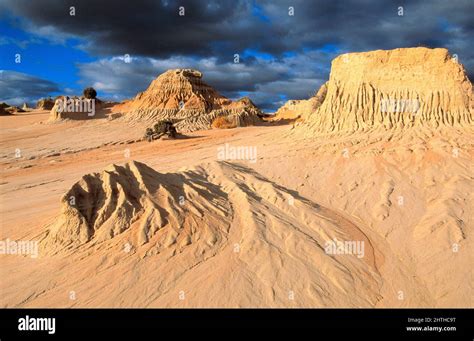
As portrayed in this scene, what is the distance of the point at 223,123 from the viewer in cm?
2762

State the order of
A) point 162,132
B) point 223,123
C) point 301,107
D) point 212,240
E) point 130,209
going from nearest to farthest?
1. point 212,240
2. point 130,209
3. point 162,132
4. point 223,123
5. point 301,107

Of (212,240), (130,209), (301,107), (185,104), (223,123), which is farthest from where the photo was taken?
(185,104)

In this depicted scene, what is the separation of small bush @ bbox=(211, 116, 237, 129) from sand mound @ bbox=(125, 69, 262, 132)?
0.34m

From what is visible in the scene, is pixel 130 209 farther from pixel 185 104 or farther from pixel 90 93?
pixel 90 93

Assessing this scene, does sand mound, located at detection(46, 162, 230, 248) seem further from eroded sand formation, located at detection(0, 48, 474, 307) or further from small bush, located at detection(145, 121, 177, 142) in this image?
small bush, located at detection(145, 121, 177, 142)

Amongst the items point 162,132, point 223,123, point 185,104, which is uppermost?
point 185,104

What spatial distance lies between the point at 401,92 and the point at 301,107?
21.3 metres

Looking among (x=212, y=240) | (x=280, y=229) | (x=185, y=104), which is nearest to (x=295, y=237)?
(x=280, y=229)

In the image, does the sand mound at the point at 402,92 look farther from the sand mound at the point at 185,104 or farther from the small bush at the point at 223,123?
the sand mound at the point at 185,104
